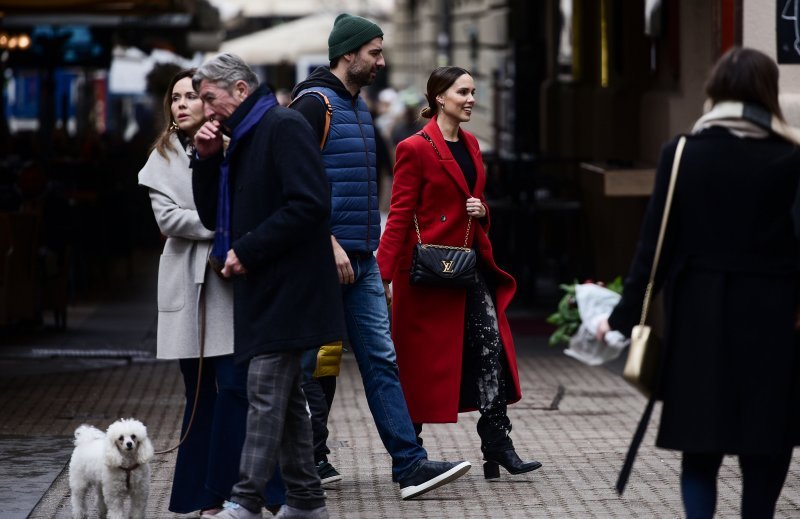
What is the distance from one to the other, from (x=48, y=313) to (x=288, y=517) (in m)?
9.00

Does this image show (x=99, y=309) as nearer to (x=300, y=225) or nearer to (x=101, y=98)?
(x=300, y=225)

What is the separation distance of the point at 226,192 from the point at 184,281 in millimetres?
496

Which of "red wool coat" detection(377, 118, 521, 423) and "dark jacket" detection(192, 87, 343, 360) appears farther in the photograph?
"red wool coat" detection(377, 118, 521, 423)

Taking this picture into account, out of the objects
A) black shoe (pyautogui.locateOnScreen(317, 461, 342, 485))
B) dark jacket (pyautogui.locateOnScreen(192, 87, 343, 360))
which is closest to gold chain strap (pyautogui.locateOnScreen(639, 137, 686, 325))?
dark jacket (pyautogui.locateOnScreen(192, 87, 343, 360))

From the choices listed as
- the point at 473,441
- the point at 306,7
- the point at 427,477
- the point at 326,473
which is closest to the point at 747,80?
the point at 427,477

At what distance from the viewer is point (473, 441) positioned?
28.1 feet

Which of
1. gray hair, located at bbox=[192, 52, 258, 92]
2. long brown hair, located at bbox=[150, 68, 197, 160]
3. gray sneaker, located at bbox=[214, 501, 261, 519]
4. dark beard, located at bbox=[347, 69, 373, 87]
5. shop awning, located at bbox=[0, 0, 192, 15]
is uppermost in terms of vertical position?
shop awning, located at bbox=[0, 0, 192, 15]

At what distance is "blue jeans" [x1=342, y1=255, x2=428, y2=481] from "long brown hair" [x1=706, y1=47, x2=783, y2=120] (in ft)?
7.19

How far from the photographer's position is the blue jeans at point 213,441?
6215 millimetres

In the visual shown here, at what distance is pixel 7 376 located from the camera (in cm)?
1098

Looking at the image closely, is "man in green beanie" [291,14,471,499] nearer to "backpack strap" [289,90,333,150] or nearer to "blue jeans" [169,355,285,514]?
"backpack strap" [289,90,333,150]

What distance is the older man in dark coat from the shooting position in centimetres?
580

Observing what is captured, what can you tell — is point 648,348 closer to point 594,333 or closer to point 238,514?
point 594,333

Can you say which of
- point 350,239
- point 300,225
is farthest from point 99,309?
point 300,225
